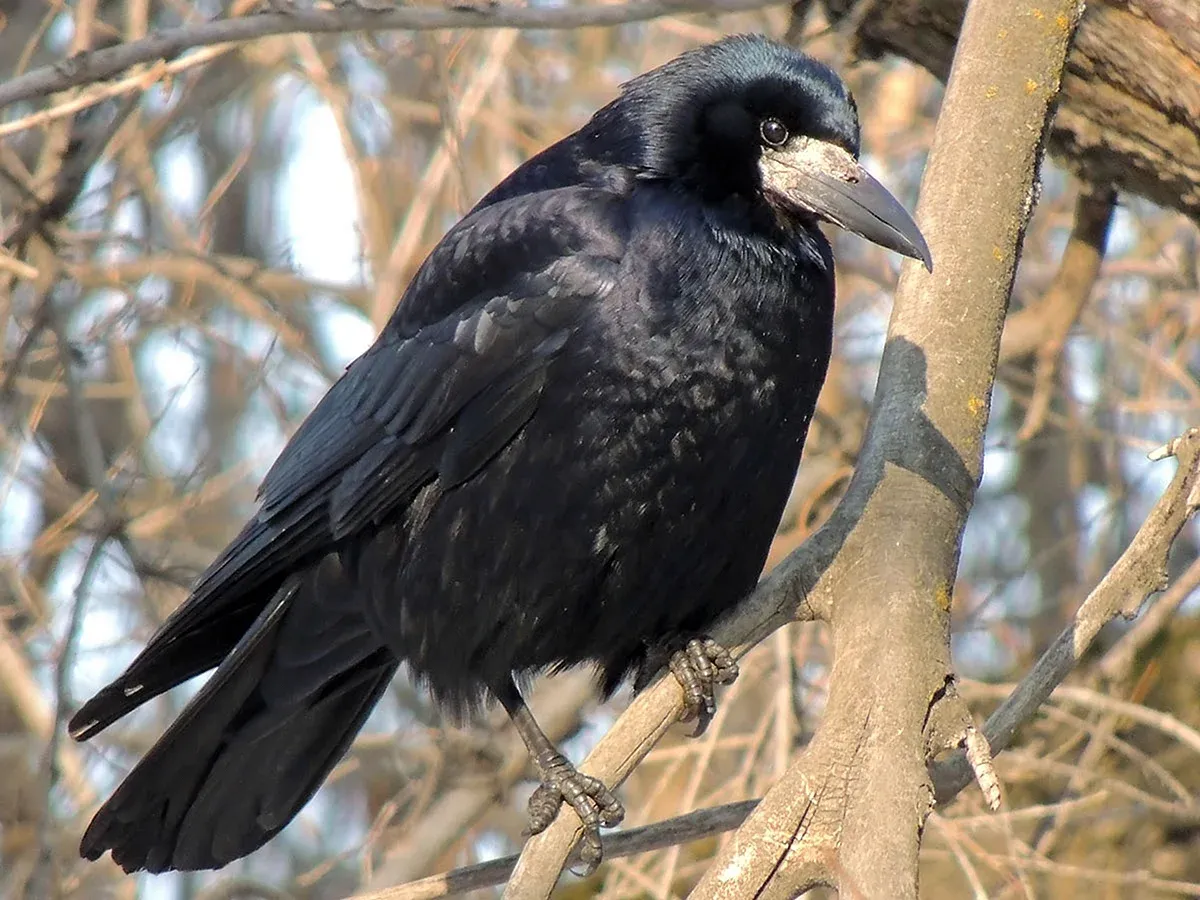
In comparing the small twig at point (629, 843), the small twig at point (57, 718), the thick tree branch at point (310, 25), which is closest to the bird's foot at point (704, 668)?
the small twig at point (629, 843)

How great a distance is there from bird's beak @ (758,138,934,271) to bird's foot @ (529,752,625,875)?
119cm

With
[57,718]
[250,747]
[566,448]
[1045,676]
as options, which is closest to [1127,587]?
[1045,676]

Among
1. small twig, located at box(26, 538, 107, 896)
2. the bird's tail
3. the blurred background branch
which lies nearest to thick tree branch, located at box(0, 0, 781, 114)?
the blurred background branch

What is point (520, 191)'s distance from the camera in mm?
3695

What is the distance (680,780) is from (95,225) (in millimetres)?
2544

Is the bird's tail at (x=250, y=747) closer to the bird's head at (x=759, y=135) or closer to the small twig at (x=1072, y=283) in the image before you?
the bird's head at (x=759, y=135)

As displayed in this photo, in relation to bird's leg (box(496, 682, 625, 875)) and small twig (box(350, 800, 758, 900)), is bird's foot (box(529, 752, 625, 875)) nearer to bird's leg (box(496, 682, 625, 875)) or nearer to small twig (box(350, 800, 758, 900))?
bird's leg (box(496, 682, 625, 875))

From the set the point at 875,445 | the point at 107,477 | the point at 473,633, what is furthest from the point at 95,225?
the point at 875,445

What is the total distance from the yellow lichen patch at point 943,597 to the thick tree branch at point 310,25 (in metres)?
1.32

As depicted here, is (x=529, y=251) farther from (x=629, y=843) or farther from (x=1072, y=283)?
(x=1072, y=283)

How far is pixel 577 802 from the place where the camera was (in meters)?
3.23

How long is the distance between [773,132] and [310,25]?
972mm

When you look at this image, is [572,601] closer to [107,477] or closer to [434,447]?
[434,447]

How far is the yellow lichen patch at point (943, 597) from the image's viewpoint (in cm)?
Answer: 283
